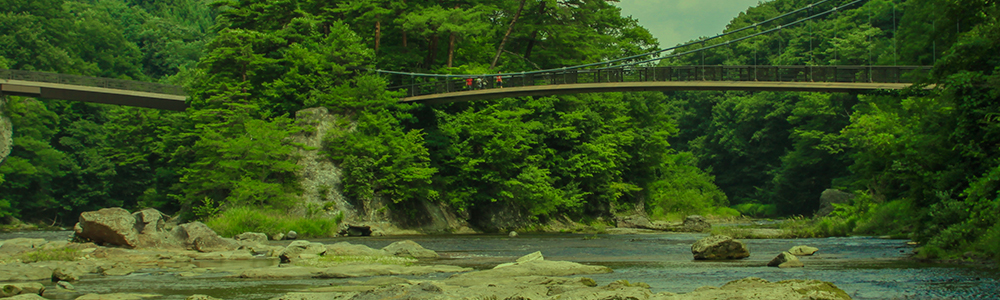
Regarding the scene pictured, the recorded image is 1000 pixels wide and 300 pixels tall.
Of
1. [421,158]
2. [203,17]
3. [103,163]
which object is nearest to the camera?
[421,158]

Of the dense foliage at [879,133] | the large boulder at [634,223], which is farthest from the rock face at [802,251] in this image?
the large boulder at [634,223]

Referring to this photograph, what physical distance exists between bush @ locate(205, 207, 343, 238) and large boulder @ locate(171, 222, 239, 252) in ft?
15.2

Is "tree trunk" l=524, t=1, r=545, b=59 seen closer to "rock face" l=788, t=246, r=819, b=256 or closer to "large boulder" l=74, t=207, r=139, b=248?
"rock face" l=788, t=246, r=819, b=256

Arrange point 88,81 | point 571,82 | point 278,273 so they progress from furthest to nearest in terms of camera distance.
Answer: point 88,81
point 571,82
point 278,273

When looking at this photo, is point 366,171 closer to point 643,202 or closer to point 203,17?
point 643,202

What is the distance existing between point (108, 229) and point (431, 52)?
69.1 ft

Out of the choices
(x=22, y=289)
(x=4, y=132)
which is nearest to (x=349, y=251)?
(x=22, y=289)

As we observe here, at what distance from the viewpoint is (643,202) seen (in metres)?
41.0

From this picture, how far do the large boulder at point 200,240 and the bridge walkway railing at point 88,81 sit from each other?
2108cm

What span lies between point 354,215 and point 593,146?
11.5 metres

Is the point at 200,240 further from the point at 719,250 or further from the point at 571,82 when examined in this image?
the point at 571,82

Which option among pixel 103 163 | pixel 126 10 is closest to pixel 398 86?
pixel 103 163

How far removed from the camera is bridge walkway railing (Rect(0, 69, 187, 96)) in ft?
115

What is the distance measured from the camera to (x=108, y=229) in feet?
55.1
